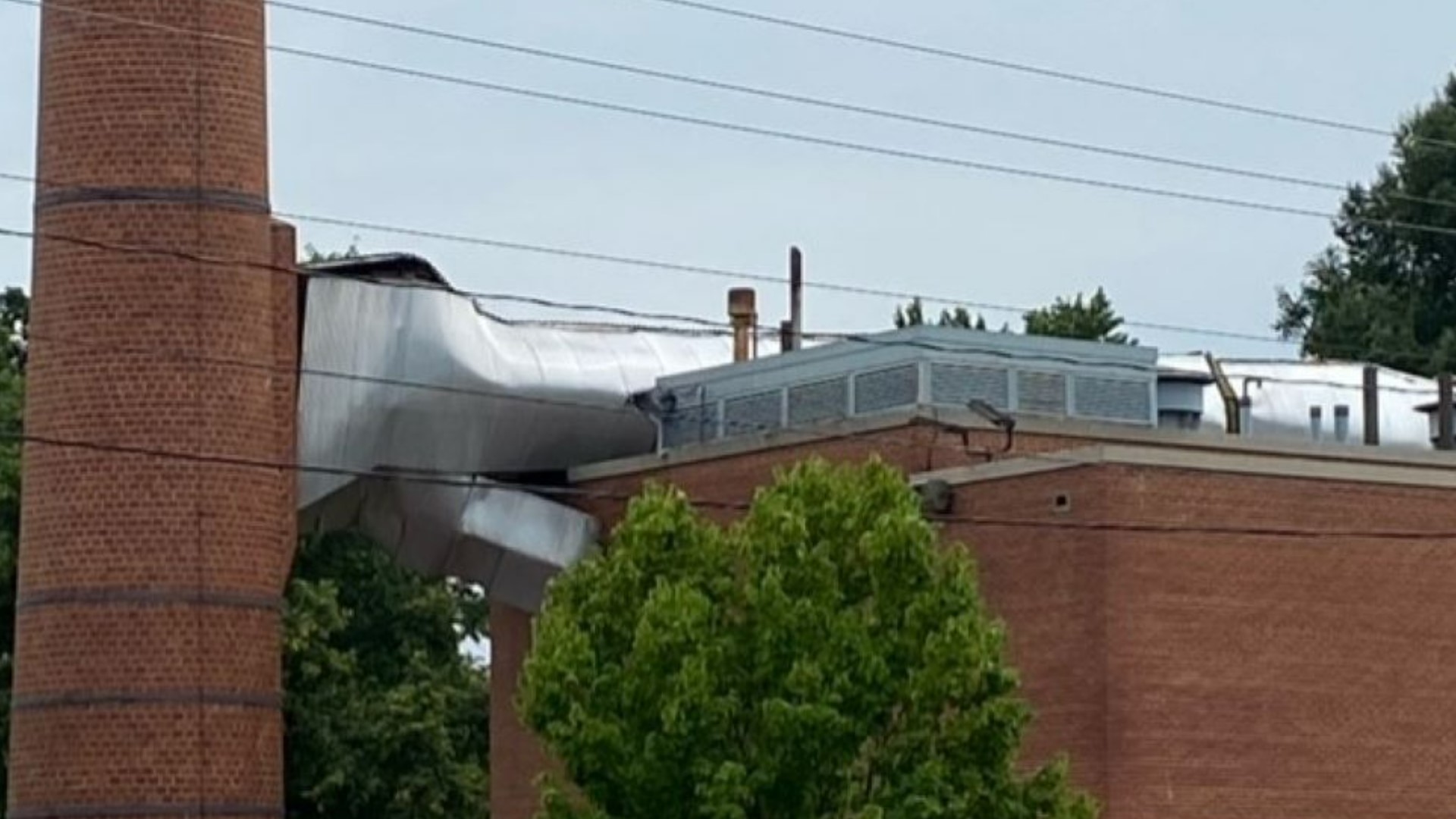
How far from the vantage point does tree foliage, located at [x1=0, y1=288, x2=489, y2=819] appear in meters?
52.9

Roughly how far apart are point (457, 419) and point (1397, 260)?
41.8 meters

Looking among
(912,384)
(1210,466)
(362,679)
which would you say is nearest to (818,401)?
(912,384)

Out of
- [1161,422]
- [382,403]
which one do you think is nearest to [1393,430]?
[1161,422]

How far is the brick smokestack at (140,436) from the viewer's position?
36.3 metres

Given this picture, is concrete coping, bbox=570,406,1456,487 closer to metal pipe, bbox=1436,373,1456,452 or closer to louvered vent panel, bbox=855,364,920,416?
louvered vent panel, bbox=855,364,920,416

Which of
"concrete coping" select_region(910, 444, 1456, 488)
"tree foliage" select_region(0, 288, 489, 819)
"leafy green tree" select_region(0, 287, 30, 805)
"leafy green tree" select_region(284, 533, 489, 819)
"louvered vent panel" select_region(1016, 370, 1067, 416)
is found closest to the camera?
"concrete coping" select_region(910, 444, 1456, 488)

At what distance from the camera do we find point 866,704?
31.4 m

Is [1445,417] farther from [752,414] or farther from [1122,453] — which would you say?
[1122,453]

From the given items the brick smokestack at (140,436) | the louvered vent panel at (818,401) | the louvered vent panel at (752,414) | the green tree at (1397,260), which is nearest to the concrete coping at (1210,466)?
the louvered vent panel at (818,401)

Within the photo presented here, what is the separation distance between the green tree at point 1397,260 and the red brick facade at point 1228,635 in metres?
37.3

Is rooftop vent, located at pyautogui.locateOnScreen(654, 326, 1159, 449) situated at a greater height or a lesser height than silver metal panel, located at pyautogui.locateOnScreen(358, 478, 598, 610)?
greater

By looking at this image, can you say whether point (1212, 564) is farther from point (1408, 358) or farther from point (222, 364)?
point (1408, 358)

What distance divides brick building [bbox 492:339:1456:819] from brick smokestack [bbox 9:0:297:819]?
7289mm

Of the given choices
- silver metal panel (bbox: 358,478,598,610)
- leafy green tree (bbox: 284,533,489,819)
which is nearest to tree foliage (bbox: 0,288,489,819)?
leafy green tree (bbox: 284,533,489,819)
